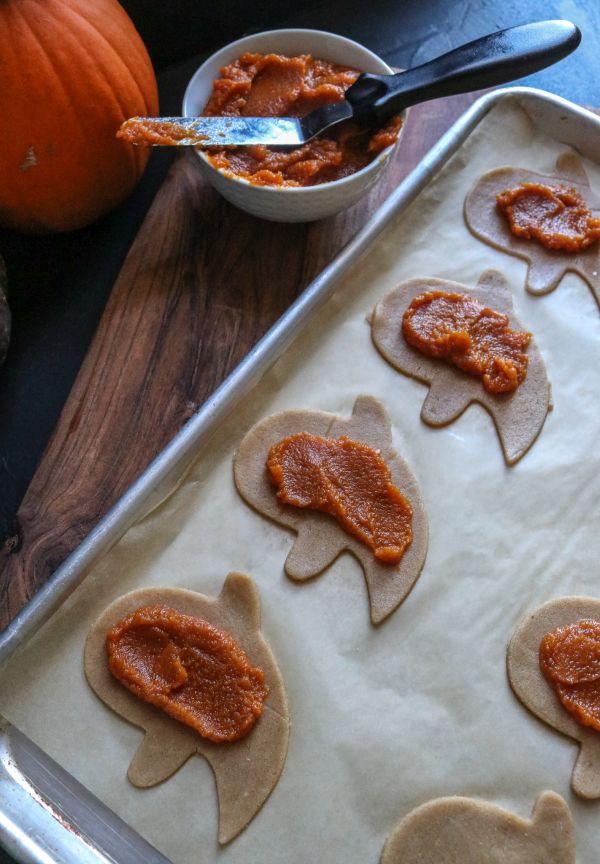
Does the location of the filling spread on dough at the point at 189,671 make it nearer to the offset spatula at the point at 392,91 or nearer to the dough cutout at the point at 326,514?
the dough cutout at the point at 326,514

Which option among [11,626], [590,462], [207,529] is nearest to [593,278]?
[590,462]

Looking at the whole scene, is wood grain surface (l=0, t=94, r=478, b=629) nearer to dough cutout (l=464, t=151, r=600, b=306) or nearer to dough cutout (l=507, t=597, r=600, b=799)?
dough cutout (l=464, t=151, r=600, b=306)

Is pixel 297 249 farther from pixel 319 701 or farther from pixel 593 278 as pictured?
pixel 319 701

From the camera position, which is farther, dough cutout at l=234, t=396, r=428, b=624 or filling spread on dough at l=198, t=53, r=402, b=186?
filling spread on dough at l=198, t=53, r=402, b=186

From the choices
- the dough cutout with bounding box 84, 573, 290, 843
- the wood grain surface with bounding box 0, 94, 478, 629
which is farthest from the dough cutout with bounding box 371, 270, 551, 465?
the dough cutout with bounding box 84, 573, 290, 843

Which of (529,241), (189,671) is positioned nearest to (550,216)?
(529,241)

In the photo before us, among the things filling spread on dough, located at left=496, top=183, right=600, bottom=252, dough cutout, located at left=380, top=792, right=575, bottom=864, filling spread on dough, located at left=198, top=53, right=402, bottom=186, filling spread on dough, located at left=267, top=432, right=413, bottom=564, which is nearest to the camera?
dough cutout, located at left=380, top=792, right=575, bottom=864
